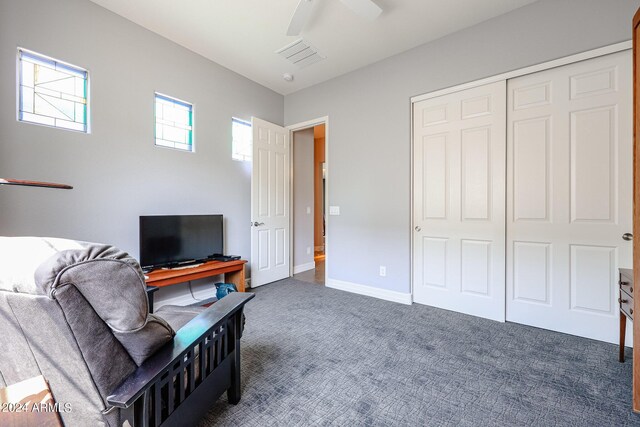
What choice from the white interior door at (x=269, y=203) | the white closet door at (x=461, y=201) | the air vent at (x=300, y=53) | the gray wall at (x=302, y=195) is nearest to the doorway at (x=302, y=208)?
the gray wall at (x=302, y=195)

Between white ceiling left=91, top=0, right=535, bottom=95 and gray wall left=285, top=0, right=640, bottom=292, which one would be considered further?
white ceiling left=91, top=0, right=535, bottom=95

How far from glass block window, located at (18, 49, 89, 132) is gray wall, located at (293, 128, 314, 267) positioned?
2.76 metres

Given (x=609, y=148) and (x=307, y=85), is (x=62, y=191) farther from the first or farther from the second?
(x=609, y=148)

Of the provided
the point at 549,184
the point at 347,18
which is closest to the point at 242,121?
the point at 347,18

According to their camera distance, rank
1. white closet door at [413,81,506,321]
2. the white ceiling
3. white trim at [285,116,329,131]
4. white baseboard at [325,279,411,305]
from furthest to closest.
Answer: white trim at [285,116,329,131], white baseboard at [325,279,411,305], white closet door at [413,81,506,321], the white ceiling

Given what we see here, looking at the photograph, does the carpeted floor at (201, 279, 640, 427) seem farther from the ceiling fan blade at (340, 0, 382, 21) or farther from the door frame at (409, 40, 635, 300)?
the ceiling fan blade at (340, 0, 382, 21)

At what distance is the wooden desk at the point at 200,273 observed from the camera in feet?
8.11

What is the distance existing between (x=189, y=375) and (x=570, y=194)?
10.1 ft

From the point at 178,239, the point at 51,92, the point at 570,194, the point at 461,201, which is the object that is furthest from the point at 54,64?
the point at 570,194

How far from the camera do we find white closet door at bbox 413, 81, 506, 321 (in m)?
2.58

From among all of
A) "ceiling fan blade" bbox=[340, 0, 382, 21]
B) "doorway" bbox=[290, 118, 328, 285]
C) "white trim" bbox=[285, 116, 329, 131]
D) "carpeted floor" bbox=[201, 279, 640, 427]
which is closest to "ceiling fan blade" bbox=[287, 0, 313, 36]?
"ceiling fan blade" bbox=[340, 0, 382, 21]

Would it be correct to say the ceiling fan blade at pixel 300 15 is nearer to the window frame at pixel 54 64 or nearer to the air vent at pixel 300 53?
the air vent at pixel 300 53

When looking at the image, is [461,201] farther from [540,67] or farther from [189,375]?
[189,375]

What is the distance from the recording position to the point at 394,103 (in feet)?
→ 10.5
